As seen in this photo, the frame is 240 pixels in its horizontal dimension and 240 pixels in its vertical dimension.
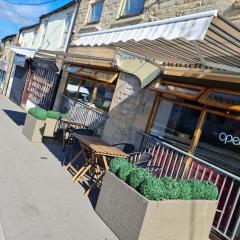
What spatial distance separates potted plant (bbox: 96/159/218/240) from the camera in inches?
192

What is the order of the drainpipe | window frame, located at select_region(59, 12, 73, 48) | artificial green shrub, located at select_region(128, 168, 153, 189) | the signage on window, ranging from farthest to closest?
window frame, located at select_region(59, 12, 73, 48)
the drainpipe
the signage on window
artificial green shrub, located at select_region(128, 168, 153, 189)

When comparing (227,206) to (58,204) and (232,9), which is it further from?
(232,9)

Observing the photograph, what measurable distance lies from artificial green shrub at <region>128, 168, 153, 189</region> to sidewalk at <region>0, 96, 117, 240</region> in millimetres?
875

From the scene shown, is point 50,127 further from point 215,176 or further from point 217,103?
point 215,176

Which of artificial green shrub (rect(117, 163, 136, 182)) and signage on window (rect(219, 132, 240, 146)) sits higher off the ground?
signage on window (rect(219, 132, 240, 146))

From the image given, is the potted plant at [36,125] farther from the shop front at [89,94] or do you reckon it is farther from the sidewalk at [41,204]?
the sidewalk at [41,204]

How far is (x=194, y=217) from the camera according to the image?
5.42 meters

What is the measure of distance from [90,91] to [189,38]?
8.83 meters

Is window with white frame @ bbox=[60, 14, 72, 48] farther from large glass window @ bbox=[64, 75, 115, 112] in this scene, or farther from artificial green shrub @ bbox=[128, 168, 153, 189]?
artificial green shrub @ bbox=[128, 168, 153, 189]

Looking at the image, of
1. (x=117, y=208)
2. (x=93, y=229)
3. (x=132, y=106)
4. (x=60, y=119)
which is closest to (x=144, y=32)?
(x=117, y=208)

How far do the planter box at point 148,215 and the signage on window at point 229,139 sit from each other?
4.86ft

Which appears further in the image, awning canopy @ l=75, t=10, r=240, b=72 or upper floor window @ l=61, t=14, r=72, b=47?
upper floor window @ l=61, t=14, r=72, b=47

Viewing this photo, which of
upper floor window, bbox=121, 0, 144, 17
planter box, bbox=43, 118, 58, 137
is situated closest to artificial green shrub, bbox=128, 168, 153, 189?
planter box, bbox=43, 118, 58, 137

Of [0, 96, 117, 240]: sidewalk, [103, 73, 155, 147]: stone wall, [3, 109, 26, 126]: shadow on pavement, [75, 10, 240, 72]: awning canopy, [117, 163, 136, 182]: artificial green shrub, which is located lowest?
[3, 109, 26, 126]: shadow on pavement
